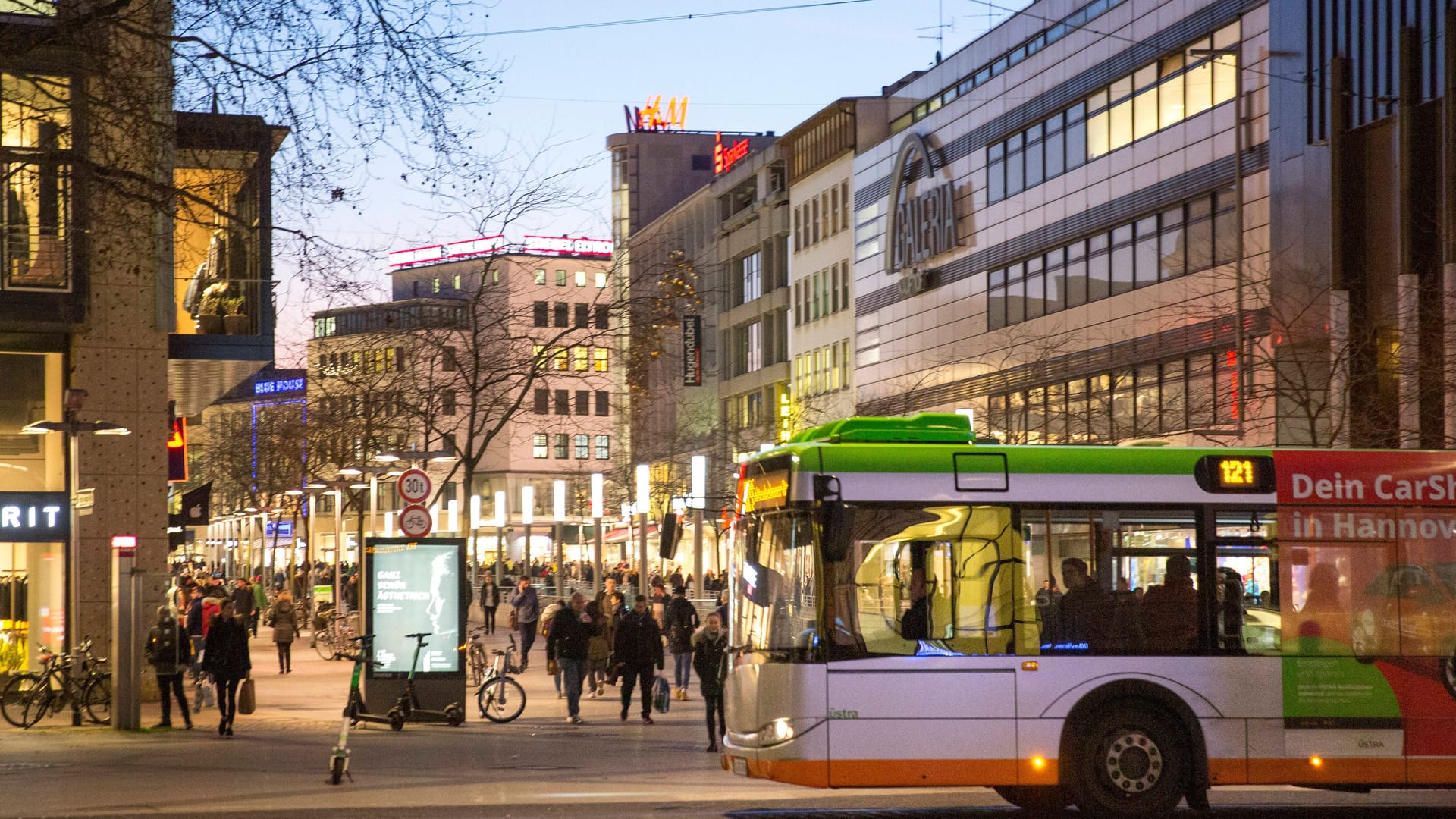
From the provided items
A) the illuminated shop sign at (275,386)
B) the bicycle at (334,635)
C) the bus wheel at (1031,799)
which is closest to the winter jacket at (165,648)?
the bus wheel at (1031,799)

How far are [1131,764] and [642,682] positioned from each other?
12.2 m

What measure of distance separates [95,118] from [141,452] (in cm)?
1195

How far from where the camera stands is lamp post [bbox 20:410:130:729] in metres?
23.2

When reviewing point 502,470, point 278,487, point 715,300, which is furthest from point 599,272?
point 278,487

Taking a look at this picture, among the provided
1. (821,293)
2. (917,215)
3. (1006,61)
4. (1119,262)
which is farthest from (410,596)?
(821,293)

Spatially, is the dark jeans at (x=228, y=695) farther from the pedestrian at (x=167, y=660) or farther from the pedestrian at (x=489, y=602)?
the pedestrian at (x=489, y=602)

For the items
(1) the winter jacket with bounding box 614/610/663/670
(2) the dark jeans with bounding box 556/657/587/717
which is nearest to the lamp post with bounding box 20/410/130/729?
(2) the dark jeans with bounding box 556/657/587/717

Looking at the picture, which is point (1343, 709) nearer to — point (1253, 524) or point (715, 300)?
point (1253, 524)

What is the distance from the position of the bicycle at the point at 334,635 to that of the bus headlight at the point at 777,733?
1051 inches

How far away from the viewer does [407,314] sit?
1325 inches

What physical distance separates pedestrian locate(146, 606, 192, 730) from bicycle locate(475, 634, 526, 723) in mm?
3779

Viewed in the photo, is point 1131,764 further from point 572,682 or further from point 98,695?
point 98,695

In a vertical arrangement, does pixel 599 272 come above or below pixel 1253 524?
above

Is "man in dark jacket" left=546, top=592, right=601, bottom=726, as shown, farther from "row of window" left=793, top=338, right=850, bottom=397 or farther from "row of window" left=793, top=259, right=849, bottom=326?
"row of window" left=793, top=259, right=849, bottom=326
